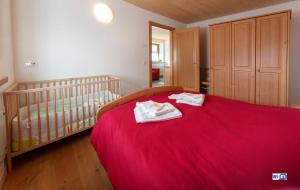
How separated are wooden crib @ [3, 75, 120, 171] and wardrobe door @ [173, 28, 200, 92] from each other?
2205 mm

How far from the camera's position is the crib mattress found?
1.97 metres

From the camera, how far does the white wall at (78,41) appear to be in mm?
2473

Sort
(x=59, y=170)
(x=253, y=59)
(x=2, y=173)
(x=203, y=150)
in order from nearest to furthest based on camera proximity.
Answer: (x=203, y=150) → (x=2, y=173) → (x=59, y=170) → (x=253, y=59)

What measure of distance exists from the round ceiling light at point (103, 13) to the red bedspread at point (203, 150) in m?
2.41

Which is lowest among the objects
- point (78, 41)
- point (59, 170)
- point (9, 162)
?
point (59, 170)

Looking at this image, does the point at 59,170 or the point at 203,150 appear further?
the point at 59,170

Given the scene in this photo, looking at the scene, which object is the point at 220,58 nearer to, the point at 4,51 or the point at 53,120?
the point at 53,120

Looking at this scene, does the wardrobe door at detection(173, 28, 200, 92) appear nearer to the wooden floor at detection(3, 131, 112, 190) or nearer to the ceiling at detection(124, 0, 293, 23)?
the ceiling at detection(124, 0, 293, 23)

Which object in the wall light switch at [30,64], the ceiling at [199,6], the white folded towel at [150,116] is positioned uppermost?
the ceiling at [199,6]

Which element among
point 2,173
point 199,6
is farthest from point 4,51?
point 199,6

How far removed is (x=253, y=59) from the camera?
3359 mm

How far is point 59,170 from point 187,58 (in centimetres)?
371
